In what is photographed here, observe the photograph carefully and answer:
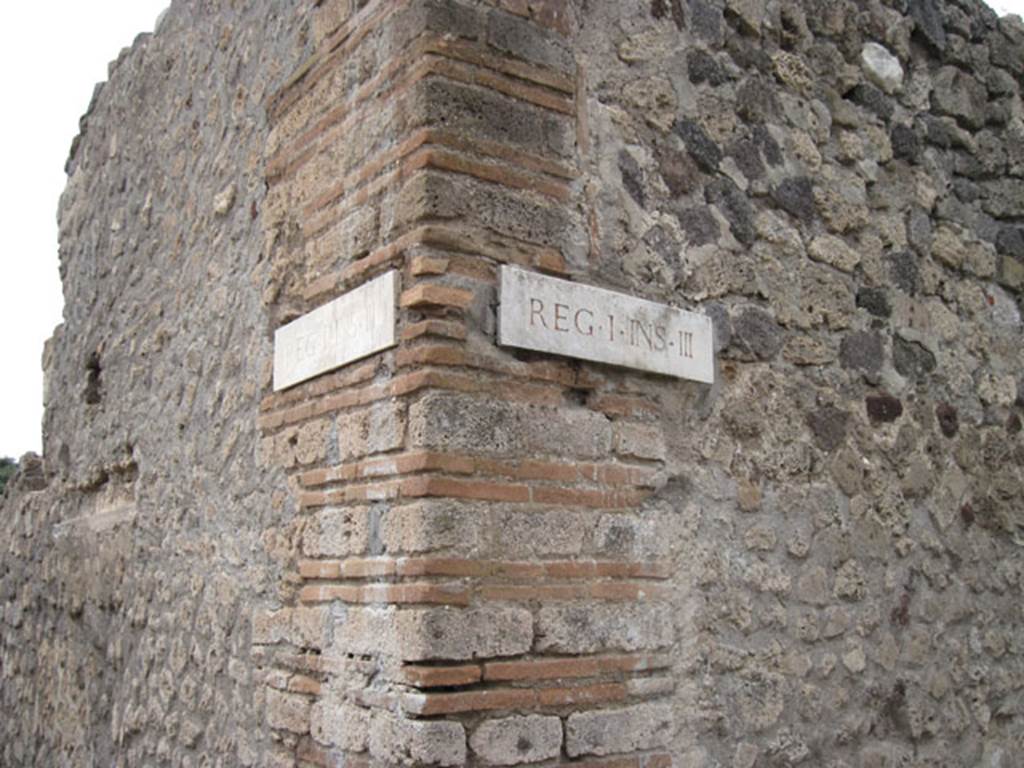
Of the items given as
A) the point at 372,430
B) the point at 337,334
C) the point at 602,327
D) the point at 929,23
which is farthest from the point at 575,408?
the point at 929,23

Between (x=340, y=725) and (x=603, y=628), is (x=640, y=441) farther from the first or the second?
(x=340, y=725)

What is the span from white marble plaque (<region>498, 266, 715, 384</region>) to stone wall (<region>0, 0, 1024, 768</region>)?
0.06m

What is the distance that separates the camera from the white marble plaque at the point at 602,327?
10.2ft

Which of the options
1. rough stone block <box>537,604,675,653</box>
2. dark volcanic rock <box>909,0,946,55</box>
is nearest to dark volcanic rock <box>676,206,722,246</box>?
rough stone block <box>537,604,675,653</box>

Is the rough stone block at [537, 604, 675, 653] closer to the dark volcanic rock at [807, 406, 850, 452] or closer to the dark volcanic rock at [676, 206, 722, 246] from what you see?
the dark volcanic rock at [807, 406, 850, 452]

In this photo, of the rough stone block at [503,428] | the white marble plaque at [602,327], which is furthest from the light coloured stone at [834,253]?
the rough stone block at [503,428]

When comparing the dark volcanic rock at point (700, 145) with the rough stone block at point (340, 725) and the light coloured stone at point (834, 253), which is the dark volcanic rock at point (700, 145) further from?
the rough stone block at point (340, 725)

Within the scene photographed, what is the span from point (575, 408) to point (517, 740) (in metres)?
0.87

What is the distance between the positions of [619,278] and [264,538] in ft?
4.46

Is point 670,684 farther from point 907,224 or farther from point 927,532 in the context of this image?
point 907,224

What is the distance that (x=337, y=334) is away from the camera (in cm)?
337

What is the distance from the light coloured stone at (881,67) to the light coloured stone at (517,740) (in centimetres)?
260

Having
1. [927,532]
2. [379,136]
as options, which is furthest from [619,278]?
[927,532]

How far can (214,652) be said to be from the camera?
404 centimetres
